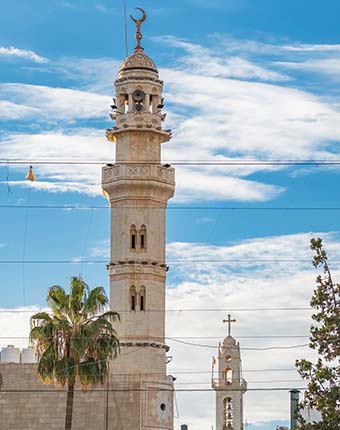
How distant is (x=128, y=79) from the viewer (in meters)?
89.6

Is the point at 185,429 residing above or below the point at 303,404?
above

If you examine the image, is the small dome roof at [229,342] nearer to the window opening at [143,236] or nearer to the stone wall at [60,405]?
the window opening at [143,236]

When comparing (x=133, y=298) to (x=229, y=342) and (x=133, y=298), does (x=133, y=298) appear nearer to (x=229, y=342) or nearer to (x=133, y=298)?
(x=133, y=298)

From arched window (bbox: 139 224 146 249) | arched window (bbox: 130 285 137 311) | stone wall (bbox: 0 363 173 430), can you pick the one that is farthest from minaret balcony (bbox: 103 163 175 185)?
stone wall (bbox: 0 363 173 430)

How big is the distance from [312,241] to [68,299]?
11.8 metres

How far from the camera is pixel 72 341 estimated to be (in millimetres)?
73250

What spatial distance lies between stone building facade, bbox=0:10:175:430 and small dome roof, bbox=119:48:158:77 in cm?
5

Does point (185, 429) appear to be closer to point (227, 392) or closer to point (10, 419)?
point (227, 392)

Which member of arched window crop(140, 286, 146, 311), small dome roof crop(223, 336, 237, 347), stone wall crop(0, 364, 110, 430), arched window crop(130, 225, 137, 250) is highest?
arched window crop(130, 225, 137, 250)

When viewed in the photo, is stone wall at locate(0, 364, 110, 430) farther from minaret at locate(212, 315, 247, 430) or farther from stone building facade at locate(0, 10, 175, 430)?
minaret at locate(212, 315, 247, 430)

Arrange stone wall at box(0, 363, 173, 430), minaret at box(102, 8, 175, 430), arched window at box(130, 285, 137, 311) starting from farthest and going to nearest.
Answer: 1. arched window at box(130, 285, 137, 311)
2. minaret at box(102, 8, 175, 430)
3. stone wall at box(0, 363, 173, 430)

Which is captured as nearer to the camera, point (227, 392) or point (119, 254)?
point (119, 254)

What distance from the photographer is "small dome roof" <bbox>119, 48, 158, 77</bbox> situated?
89.8 m

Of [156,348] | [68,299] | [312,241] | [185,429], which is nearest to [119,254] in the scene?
[156,348]
